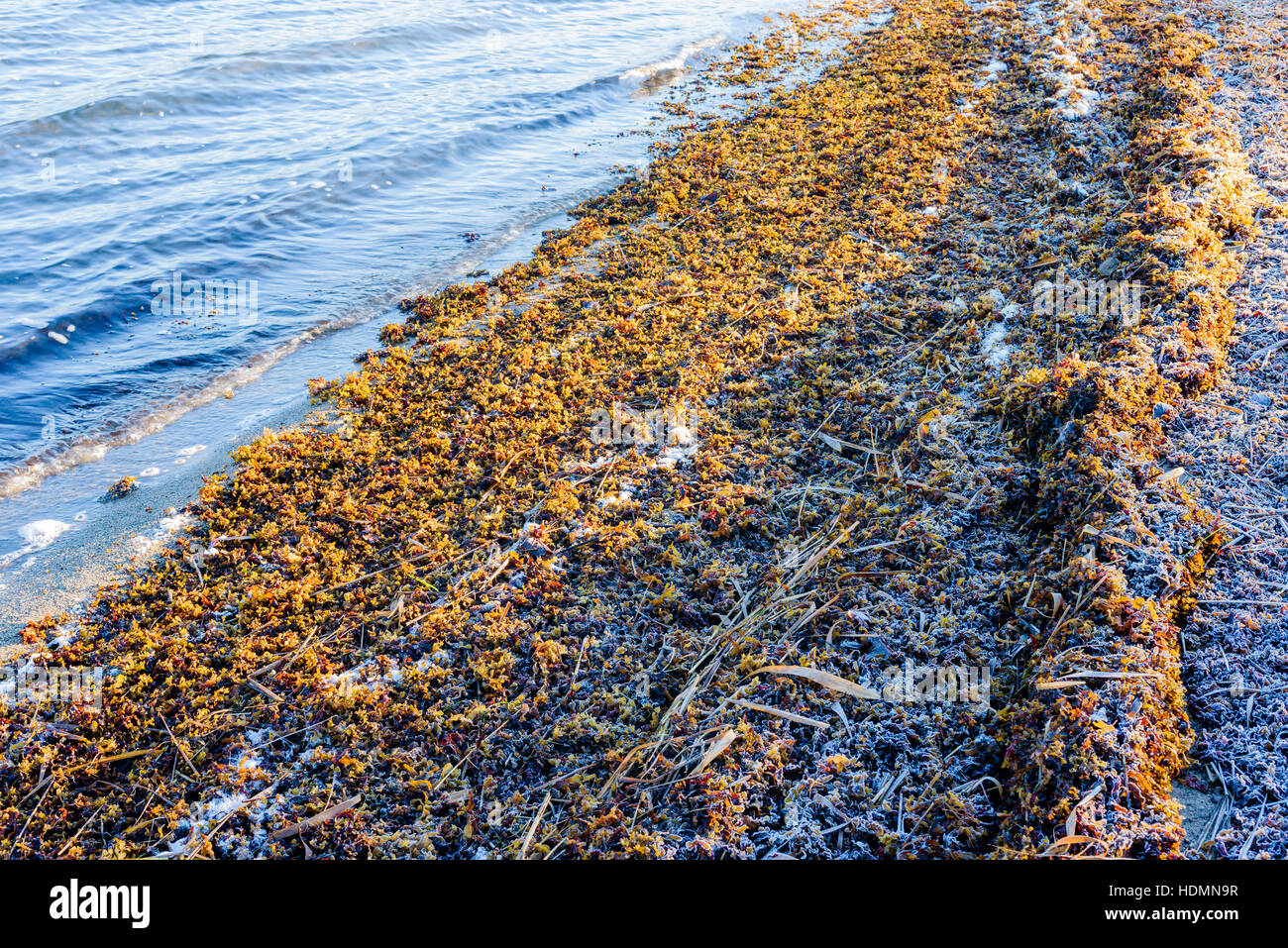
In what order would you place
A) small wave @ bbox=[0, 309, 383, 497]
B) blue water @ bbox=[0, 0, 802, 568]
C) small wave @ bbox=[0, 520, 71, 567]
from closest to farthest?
small wave @ bbox=[0, 520, 71, 567]
small wave @ bbox=[0, 309, 383, 497]
blue water @ bbox=[0, 0, 802, 568]

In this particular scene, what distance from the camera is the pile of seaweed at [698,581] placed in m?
2.99

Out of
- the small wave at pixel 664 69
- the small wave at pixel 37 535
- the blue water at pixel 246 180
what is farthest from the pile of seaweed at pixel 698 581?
the small wave at pixel 664 69

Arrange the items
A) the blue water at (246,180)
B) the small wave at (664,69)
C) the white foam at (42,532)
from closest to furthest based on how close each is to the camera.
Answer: the white foam at (42,532)
the blue water at (246,180)
the small wave at (664,69)

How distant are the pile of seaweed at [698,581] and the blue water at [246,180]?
1343 millimetres

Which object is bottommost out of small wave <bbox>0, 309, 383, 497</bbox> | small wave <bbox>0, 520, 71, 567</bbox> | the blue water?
small wave <bbox>0, 520, 71, 567</bbox>

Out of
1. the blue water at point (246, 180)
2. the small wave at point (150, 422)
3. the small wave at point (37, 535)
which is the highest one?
the blue water at point (246, 180)

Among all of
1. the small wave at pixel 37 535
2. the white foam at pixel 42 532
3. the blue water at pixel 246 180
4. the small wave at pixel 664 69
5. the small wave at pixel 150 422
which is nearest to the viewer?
the small wave at pixel 37 535

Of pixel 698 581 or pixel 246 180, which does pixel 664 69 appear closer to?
pixel 246 180

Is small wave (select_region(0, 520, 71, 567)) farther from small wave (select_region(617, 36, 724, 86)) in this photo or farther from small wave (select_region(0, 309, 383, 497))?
small wave (select_region(617, 36, 724, 86))

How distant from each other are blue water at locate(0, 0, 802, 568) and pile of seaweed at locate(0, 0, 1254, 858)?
4.41 feet

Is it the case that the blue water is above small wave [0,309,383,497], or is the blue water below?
above

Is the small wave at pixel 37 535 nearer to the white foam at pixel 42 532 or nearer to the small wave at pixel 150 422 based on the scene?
the white foam at pixel 42 532

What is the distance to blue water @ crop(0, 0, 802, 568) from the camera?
6.20 meters

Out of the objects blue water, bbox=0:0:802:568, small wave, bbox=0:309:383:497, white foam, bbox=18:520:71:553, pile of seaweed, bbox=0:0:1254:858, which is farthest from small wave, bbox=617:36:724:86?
white foam, bbox=18:520:71:553
